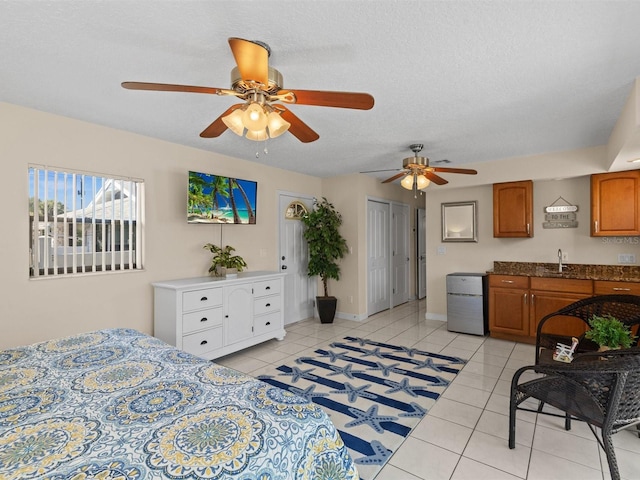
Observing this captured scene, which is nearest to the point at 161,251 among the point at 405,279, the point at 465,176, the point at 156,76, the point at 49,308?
the point at 49,308

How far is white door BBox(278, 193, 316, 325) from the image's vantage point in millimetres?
5152

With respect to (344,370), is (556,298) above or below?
above

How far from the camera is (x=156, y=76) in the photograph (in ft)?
7.22

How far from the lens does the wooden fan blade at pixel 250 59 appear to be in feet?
4.66

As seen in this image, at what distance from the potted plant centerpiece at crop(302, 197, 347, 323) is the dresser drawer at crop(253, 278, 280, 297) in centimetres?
102

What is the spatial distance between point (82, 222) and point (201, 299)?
130 centimetres

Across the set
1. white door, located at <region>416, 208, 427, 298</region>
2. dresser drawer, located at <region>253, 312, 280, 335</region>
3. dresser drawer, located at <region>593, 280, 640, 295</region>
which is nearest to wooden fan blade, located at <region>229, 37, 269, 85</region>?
dresser drawer, located at <region>253, 312, 280, 335</region>

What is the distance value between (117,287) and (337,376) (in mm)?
2356

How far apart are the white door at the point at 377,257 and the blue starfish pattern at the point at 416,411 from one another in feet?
9.70

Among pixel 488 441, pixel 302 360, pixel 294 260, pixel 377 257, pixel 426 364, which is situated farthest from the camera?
pixel 377 257

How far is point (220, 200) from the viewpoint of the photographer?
3.90 meters

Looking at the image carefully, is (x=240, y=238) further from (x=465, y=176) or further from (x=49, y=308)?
(x=465, y=176)

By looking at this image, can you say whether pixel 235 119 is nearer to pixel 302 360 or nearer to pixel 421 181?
pixel 421 181

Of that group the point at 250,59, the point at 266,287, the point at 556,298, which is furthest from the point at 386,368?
the point at 250,59
